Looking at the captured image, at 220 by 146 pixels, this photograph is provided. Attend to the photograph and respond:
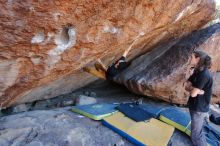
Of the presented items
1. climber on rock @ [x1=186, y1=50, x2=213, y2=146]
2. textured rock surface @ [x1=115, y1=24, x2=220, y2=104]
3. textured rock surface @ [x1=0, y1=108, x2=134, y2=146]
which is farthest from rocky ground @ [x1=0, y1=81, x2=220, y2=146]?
textured rock surface @ [x1=115, y1=24, x2=220, y2=104]

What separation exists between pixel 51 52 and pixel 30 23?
770 millimetres

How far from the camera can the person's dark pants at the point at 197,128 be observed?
16.3 feet

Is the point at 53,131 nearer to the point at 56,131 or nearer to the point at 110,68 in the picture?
the point at 56,131

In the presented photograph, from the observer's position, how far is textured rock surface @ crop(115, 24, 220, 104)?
270 inches

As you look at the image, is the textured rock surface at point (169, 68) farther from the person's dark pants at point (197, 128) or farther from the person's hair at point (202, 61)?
the person's hair at point (202, 61)

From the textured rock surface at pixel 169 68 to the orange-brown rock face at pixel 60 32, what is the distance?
3.20 ft

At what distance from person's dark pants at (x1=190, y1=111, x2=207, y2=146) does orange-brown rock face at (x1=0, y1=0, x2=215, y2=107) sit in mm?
1747

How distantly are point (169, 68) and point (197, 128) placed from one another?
2.14 metres

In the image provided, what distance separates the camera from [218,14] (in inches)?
300

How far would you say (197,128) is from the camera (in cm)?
505

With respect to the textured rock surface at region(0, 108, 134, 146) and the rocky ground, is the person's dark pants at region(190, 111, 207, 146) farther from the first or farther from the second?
the textured rock surface at region(0, 108, 134, 146)

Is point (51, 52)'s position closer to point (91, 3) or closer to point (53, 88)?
point (91, 3)

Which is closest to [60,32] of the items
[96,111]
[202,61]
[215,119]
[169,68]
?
[96,111]

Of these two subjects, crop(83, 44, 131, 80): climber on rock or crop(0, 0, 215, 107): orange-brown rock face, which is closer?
crop(0, 0, 215, 107): orange-brown rock face
